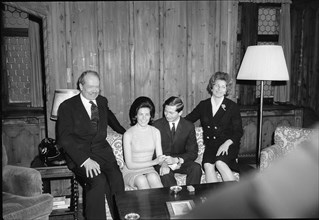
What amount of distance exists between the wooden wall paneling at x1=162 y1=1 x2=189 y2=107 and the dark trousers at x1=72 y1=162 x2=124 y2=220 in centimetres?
141

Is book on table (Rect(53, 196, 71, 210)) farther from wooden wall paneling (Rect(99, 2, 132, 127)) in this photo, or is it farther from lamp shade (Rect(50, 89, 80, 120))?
wooden wall paneling (Rect(99, 2, 132, 127))

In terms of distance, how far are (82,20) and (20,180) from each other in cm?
199

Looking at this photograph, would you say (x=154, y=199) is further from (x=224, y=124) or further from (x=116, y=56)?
(x=116, y=56)

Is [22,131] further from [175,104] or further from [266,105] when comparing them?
[266,105]

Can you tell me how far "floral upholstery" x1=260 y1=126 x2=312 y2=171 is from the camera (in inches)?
137

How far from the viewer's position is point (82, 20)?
376 centimetres

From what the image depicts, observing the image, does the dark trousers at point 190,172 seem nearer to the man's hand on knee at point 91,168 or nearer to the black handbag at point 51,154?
the man's hand on knee at point 91,168

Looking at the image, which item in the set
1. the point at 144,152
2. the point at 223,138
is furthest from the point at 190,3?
the point at 144,152

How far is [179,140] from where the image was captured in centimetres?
340

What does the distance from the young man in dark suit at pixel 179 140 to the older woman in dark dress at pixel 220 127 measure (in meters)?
0.20

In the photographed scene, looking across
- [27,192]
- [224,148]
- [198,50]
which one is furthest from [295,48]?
[27,192]

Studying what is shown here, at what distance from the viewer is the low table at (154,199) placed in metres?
2.20

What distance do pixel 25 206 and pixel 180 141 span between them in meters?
1.62

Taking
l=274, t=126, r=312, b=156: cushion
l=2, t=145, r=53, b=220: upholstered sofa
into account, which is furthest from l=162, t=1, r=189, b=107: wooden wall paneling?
l=2, t=145, r=53, b=220: upholstered sofa
